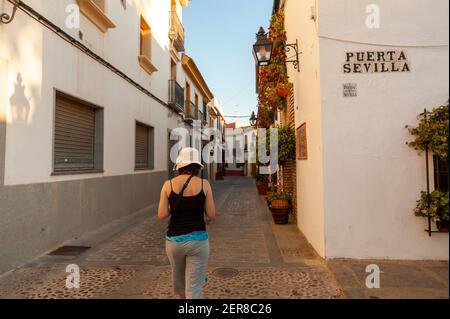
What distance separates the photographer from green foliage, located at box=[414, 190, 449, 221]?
3.72 metres

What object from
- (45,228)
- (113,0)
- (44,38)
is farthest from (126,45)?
(45,228)

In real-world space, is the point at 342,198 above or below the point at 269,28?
below

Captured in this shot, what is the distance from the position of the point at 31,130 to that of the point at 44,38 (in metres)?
1.59

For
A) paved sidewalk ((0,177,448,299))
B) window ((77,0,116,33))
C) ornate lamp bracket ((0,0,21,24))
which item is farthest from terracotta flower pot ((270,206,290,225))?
ornate lamp bracket ((0,0,21,24))

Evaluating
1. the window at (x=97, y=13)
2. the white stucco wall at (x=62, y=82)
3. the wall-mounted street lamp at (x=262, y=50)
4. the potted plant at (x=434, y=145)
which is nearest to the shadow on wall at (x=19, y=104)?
the white stucco wall at (x=62, y=82)

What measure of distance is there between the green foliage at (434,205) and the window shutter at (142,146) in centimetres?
769

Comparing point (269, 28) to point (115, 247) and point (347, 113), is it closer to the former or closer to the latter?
point (347, 113)

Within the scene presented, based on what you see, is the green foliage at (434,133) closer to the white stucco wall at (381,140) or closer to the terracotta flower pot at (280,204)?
the white stucco wall at (381,140)

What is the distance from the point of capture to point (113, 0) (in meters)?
7.43

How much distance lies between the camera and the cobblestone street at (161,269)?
346 cm

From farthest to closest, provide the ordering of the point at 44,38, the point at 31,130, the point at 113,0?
the point at 113,0 → the point at 44,38 → the point at 31,130

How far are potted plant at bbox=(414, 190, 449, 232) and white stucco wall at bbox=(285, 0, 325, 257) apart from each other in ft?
4.10

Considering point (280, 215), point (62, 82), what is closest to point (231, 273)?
point (280, 215)
